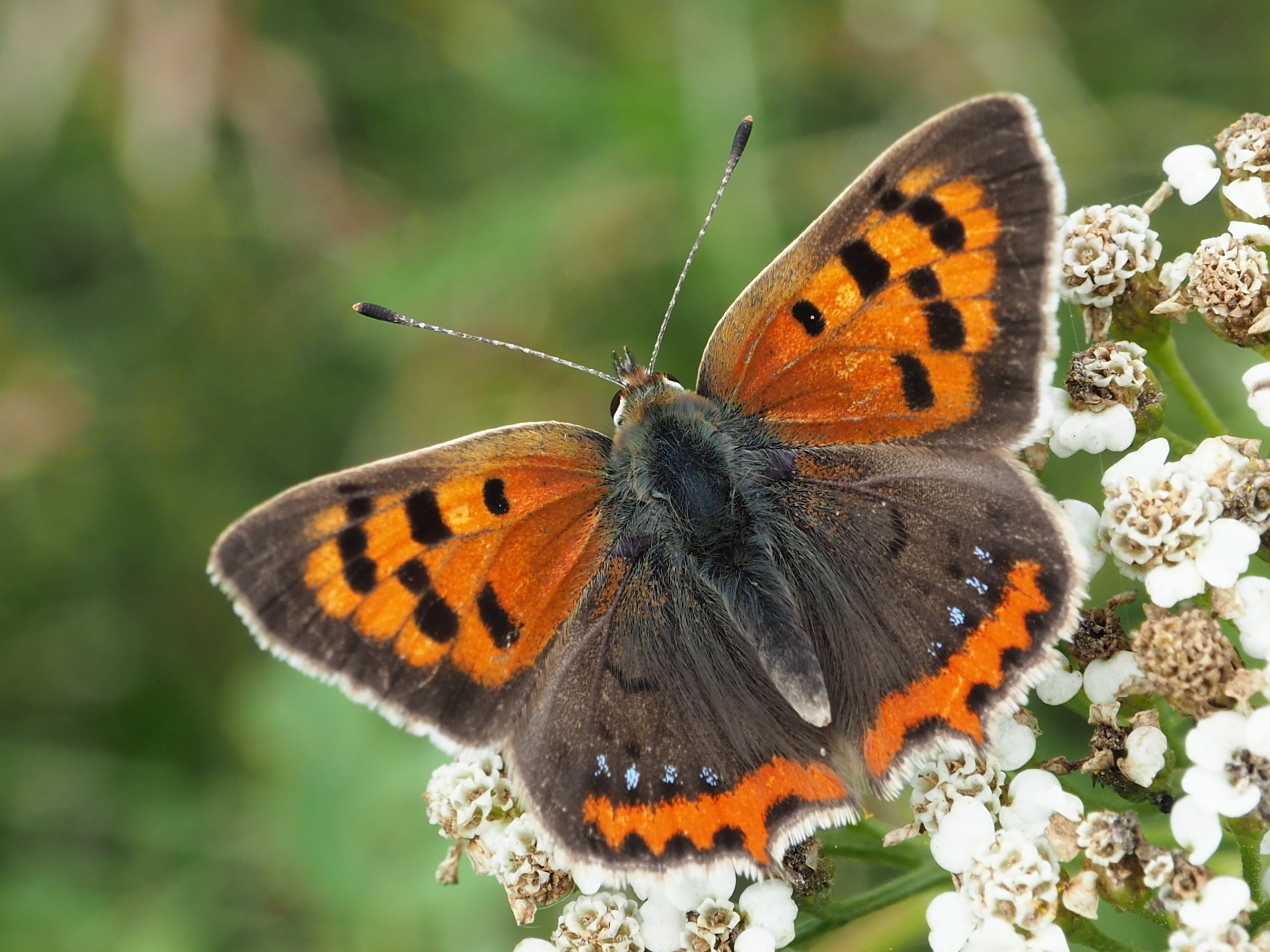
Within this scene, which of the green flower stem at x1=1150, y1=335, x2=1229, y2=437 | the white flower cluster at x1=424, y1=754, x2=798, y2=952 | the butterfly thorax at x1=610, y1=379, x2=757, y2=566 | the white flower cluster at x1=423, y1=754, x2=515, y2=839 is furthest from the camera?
the green flower stem at x1=1150, y1=335, x2=1229, y2=437

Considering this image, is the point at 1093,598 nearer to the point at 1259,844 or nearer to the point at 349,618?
the point at 1259,844

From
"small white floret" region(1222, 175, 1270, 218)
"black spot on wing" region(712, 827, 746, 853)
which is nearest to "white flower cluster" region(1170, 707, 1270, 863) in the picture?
"black spot on wing" region(712, 827, 746, 853)

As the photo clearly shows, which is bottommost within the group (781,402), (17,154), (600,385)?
(17,154)

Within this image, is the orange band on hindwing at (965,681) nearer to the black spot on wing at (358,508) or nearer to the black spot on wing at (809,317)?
the black spot on wing at (809,317)

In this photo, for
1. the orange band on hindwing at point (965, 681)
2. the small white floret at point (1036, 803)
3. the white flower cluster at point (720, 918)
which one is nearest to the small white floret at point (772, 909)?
the white flower cluster at point (720, 918)

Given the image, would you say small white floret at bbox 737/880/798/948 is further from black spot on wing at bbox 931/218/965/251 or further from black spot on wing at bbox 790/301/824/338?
black spot on wing at bbox 931/218/965/251

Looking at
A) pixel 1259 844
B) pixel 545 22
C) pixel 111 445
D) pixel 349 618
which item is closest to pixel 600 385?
pixel 545 22
